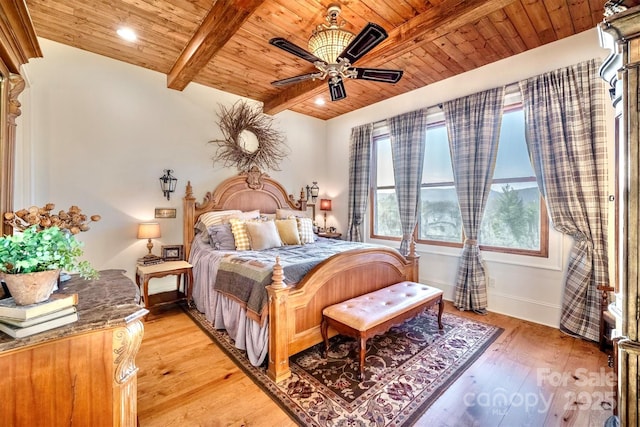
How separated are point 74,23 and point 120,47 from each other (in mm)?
435

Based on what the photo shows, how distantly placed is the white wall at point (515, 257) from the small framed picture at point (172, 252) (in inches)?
136

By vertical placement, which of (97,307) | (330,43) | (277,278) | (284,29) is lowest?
(277,278)

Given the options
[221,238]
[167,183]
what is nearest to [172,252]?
[221,238]

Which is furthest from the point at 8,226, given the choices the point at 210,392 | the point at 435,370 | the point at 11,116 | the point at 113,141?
the point at 435,370

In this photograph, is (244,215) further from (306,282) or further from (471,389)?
(471,389)

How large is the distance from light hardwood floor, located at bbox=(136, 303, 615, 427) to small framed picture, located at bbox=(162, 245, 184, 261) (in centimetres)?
113

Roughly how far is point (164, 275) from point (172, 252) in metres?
0.52

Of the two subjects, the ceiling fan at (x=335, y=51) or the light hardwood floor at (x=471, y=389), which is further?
the ceiling fan at (x=335, y=51)

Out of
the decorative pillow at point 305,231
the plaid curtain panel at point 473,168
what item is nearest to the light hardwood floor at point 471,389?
the plaid curtain panel at point 473,168

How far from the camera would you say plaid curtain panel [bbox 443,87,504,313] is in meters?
3.28

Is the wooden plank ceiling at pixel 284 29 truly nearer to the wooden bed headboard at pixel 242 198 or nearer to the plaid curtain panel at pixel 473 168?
the plaid curtain panel at pixel 473 168

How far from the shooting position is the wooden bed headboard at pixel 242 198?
3.76 m

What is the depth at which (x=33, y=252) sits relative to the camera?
98 cm

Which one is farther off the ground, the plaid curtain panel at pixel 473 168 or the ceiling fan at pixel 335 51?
the ceiling fan at pixel 335 51
